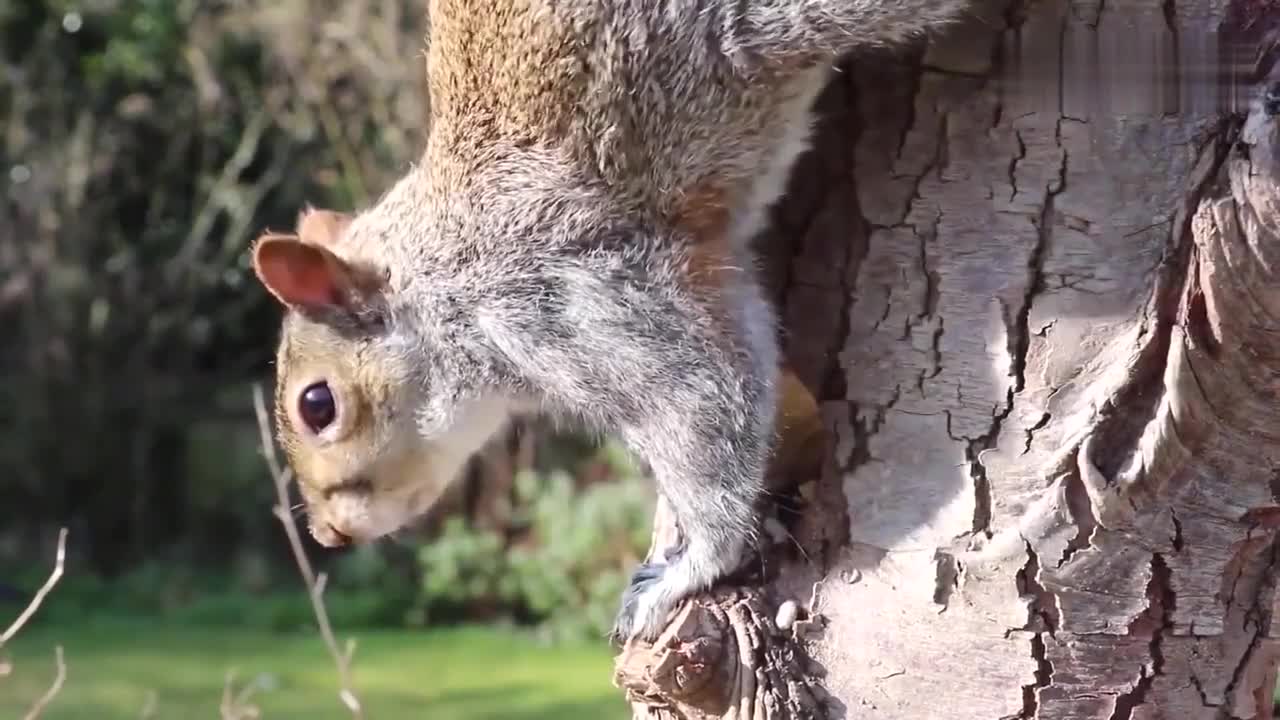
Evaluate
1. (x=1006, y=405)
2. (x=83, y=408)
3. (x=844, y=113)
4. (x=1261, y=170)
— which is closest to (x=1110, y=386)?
(x=1006, y=405)

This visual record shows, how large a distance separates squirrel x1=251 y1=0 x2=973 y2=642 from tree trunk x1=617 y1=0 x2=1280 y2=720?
0.20 feet

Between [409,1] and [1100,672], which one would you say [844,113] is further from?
[409,1]

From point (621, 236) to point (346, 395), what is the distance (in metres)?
0.41

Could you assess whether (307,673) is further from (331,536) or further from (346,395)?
(346,395)

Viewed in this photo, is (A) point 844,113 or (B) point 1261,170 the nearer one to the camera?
(B) point 1261,170

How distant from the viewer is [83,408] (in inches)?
214

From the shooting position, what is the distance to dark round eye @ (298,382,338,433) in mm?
1492

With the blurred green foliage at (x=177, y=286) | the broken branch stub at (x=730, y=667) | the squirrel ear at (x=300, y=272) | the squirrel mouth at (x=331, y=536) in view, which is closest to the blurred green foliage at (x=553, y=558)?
the blurred green foliage at (x=177, y=286)

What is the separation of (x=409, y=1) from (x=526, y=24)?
3974 mm

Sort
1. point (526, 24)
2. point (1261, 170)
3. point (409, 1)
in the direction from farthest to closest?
point (409, 1)
point (526, 24)
point (1261, 170)

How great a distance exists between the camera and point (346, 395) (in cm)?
146

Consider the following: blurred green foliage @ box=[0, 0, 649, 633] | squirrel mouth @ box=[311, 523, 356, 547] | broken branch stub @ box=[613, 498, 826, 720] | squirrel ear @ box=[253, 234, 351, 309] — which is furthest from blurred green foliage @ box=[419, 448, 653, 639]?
broken branch stub @ box=[613, 498, 826, 720]

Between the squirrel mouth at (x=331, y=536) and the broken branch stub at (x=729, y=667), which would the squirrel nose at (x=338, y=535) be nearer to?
the squirrel mouth at (x=331, y=536)

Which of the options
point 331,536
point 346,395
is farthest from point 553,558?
point 346,395
